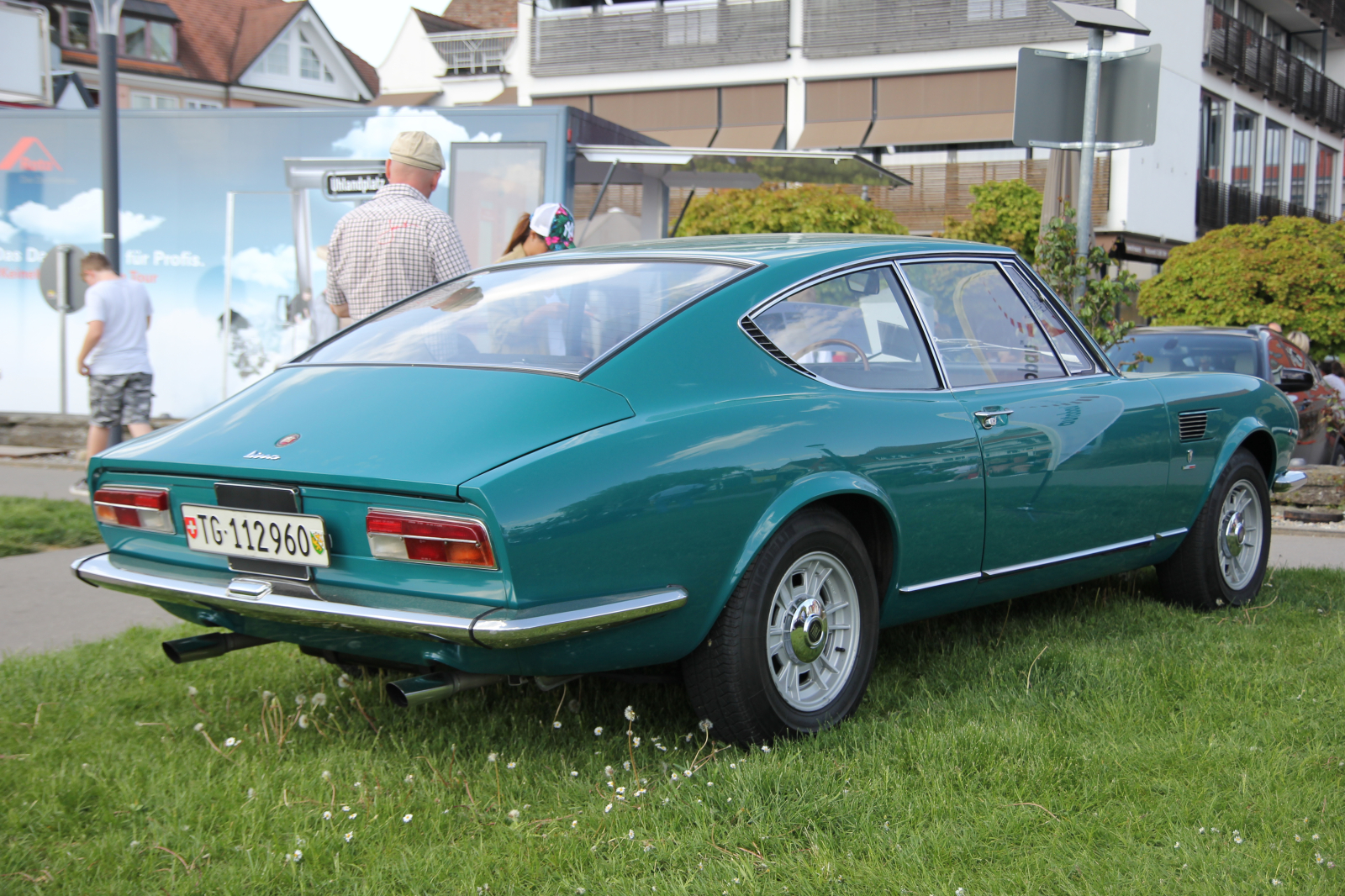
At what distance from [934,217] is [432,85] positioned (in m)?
19.9

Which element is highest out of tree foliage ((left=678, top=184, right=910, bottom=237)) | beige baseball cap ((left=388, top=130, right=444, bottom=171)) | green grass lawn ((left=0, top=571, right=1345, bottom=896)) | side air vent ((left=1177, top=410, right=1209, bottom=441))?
tree foliage ((left=678, top=184, right=910, bottom=237))

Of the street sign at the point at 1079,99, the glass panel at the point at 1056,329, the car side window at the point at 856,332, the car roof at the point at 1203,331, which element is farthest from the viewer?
the car roof at the point at 1203,331

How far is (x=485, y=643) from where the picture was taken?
2.69 meters

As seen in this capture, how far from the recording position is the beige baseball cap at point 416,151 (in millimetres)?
5496

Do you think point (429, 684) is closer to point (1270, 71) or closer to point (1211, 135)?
point (1211, 135)

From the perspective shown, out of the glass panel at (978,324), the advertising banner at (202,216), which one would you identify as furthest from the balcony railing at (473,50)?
the glass panel at (978,324)

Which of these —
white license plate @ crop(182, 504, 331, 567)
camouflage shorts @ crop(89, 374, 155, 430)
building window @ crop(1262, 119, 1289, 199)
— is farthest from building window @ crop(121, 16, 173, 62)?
white license plate @ crop(182, 504, 331, 567)

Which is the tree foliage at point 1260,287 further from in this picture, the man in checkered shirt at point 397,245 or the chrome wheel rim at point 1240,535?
the man in checkered shirt at point 397,245

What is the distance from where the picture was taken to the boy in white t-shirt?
28.8 ft

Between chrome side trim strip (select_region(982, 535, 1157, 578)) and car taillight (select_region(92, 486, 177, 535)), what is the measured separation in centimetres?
240

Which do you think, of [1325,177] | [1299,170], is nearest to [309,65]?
[1299,170]

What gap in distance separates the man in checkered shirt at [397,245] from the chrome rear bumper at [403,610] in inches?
90.9

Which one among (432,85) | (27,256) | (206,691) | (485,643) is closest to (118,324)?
(27,256)

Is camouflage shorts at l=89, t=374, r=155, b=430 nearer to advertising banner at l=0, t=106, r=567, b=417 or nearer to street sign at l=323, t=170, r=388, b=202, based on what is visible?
advertising banner at l=0, t=106, r=567, b=417
